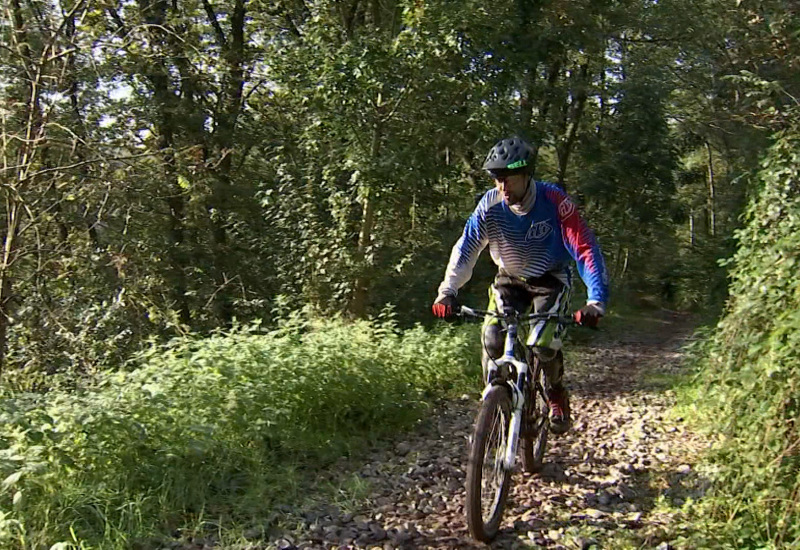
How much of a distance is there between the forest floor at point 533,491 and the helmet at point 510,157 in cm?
203

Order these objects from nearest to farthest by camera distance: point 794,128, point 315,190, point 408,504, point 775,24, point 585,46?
point 408,504 < point 794,128 < point 775,24 < point 315,190 < point 585,46

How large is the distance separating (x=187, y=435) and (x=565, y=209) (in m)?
2.73

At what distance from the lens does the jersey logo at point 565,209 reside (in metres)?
3.79

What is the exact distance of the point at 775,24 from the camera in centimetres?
796

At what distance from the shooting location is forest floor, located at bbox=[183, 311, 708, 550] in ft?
12.0

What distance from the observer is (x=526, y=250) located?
13.0ft

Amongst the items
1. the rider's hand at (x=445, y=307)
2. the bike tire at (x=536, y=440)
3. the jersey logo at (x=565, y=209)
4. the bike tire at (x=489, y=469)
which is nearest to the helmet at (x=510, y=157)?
the jersey logo at (x=565, y=209)

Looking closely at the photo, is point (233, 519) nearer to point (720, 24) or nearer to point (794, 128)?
point (794, 128)

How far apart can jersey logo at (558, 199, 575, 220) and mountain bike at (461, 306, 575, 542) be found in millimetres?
600

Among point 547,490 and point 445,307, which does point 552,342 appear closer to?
point 445,307

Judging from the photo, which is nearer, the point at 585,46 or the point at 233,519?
the point at 233,519

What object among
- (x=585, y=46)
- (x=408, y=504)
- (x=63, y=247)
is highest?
(x=585, y=46)

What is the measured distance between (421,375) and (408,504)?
2.86 metres

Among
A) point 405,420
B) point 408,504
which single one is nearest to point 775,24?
point 405,420
